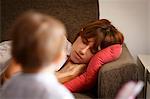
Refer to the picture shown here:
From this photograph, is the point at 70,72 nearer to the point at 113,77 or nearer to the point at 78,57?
the point at 78,57

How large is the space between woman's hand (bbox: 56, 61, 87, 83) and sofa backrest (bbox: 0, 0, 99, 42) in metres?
0.49

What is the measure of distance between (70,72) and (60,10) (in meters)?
0.71

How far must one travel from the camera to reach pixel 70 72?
74.8 inches

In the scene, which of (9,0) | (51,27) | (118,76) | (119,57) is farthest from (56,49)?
(9,0)

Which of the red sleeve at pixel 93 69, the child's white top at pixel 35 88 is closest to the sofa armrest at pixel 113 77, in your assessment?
the red sleeve at pixel 93 69

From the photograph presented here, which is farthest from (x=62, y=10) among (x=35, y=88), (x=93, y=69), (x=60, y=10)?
(x=35, y=88)

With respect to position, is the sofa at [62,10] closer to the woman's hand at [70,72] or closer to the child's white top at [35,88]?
the woman's hand at [70,72]

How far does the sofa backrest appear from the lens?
93.8 inches

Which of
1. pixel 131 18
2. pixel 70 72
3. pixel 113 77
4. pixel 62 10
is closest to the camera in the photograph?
pixel 113 77

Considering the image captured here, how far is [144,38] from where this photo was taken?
2.58m

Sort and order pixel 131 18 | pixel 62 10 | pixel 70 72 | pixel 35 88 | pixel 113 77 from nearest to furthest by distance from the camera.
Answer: pixel 35 88 → pixel 113 77 → pixel 70 72 → pixel 62 10 → pixel 131 18

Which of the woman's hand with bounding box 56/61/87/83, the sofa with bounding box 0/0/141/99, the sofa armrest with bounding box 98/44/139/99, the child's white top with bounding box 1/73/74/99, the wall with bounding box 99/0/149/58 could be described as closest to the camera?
the child's white top with bounding box 1/73/74/99

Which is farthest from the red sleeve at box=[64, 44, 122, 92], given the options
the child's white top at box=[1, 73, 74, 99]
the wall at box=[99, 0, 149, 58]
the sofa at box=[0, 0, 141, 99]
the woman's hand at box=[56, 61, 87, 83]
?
the child's white top at box=[1, 73, 74, 99]

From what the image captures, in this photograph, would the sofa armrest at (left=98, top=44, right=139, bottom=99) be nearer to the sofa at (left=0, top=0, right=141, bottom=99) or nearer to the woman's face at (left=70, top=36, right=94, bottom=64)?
the woman's face at (left=70, top=36, right=94, bottom=64)
